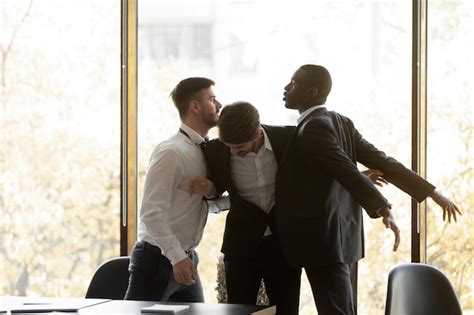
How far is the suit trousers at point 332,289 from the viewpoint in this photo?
11.4 feet

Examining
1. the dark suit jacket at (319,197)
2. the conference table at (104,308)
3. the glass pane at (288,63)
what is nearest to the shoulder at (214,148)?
the dark suit jacket at (319,197)

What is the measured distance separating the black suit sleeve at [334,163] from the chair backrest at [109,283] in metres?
1.20

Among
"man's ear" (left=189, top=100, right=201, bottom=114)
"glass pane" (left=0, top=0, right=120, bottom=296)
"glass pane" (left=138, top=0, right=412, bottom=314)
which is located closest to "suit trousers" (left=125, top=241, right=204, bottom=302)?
"man's ear" (left=189, top=100, right=201, bottom=114)

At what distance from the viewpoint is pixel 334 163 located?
340cm

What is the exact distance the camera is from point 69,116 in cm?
543

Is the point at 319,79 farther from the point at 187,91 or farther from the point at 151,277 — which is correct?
the point at 151,277

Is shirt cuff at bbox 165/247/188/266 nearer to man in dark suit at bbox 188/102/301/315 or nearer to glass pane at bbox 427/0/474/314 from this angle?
man in dark suit at bbox 188/102/301/315

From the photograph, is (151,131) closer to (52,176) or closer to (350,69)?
(52,176)

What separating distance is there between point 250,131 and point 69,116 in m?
2.22

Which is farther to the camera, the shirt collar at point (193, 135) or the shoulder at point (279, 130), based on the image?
the shirt collar at point (193, 135)

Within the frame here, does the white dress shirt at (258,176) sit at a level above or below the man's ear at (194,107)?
below

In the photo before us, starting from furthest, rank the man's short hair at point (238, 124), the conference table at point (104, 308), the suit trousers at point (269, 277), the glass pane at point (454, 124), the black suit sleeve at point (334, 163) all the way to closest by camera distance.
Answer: the glass pane at point (454, 124)
the suit trousers at point (269, 277)
the man's short hair at point (238, 124)
the black suit sleeve at point (334, 163)
the conference table at point (104, 308)

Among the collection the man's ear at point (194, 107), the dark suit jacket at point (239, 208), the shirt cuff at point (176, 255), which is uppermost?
the man's ear at point (194, 107)

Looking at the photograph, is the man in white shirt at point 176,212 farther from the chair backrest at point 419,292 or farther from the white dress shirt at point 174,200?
the chair backrest at point 419,292
